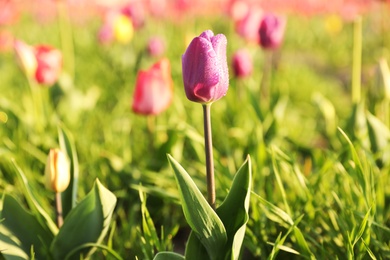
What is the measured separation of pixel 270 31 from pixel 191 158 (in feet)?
1.86

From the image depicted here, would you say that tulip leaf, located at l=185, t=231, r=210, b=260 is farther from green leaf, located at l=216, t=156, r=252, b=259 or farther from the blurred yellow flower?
the blurred yellow flower

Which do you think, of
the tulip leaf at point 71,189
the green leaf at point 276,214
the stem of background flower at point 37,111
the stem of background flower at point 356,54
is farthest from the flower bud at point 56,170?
the stem of background flower at point 356,54

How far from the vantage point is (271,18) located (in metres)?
1.92

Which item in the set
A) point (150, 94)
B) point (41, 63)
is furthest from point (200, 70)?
point (41, 63)

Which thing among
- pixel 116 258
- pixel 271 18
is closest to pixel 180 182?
pixel 116 258

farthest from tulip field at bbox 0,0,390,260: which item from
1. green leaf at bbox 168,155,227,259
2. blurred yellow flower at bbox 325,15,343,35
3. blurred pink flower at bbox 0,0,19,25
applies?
blurred yellow flower at bbox 325,15,343,35

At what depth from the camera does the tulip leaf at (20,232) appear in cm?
108

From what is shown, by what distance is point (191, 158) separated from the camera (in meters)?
1.89

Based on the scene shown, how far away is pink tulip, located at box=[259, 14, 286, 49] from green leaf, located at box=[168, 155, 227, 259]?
1116 mm

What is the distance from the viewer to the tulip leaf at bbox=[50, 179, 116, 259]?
3.52 ft

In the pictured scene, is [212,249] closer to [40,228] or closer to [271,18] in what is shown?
[40,228]

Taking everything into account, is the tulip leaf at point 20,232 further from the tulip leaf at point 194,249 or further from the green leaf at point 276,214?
the green leaf at point 276,214

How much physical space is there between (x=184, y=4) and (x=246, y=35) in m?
1.23

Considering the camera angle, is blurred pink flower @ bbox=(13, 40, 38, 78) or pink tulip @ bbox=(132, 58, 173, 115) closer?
pink tulip @ bbox=(132, 58, 173, 115)
